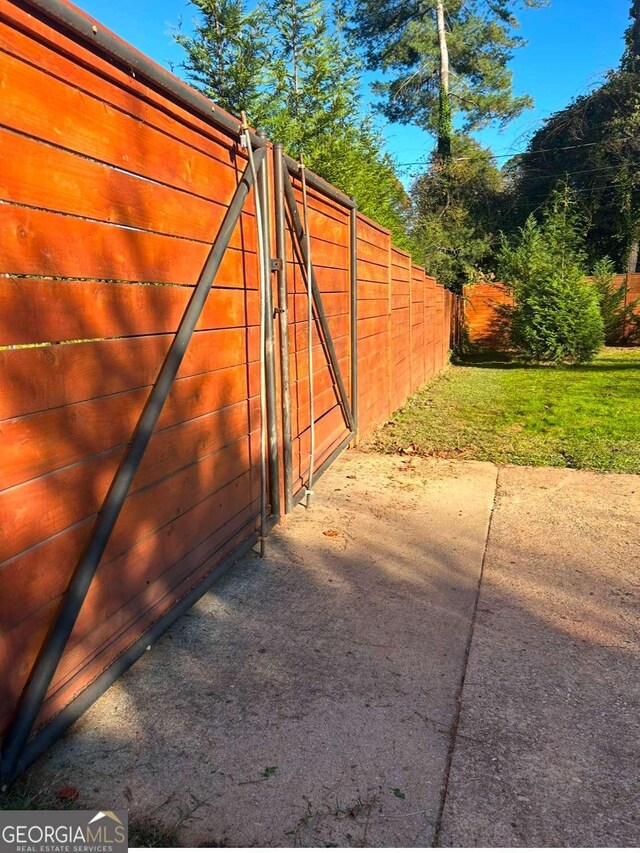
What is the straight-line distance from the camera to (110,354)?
205 centimetres

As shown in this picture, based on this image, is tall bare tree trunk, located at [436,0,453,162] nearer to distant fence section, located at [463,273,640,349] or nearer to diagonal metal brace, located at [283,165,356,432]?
distant fence section, located at [463,273,640,349]

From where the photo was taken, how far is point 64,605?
1866 mm

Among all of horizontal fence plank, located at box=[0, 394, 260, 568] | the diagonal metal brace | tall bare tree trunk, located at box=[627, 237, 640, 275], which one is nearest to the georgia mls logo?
horizontal fence plank, located at box=[0, 394, 260, 568]

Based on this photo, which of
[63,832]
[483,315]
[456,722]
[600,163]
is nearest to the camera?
[63,832]

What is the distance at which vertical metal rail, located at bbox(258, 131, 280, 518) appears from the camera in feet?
10.8

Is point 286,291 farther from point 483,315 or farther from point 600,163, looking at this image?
point 600,163

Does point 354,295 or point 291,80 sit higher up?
point 291,80

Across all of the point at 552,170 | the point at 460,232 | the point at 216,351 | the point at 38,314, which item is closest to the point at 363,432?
the point at 216,351

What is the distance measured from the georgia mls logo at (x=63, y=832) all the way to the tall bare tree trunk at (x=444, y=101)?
25514 millimetres

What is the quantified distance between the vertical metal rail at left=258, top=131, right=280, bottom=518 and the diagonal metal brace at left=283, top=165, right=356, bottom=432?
38cm

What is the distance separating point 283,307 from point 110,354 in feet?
5.68

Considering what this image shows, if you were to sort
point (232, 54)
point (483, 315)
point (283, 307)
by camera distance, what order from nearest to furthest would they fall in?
point (283, 307) < point (232, 54) < point (483, 315)

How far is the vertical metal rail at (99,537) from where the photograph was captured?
1724 mm

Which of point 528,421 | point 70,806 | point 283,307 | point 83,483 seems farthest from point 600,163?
point 70,806
